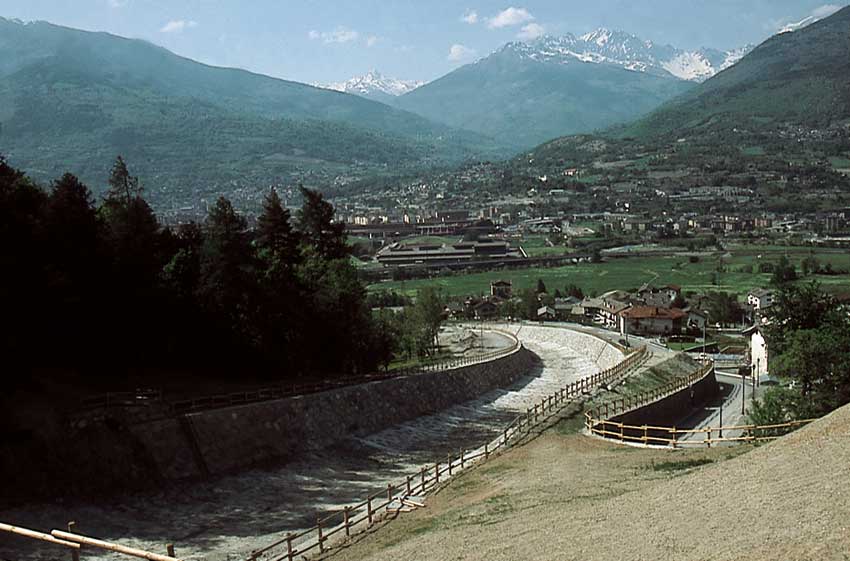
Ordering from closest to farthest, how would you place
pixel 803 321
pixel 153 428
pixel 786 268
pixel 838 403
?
pixel 153 428 < pixel 838 403 < pixel 803 321 < pixel 786 268

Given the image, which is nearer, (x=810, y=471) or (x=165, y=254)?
(x=810, y=471)

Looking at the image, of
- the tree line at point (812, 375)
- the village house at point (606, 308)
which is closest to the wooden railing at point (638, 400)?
the tree line at point (812, 375)

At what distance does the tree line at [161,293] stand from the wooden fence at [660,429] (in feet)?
49.3

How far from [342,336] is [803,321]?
27064 mm

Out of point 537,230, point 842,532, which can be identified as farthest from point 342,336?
point 537,230

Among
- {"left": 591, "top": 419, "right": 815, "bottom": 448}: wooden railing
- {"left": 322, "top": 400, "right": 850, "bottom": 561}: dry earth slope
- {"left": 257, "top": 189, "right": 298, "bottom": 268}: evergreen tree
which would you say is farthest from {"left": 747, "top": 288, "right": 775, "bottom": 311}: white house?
{"left": 322, "top": 400, "right": 850, "bottom": 561}: dry earth slope

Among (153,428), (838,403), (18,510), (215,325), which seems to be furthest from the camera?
A: (215,325)

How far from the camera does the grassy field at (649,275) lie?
10794 centimetres

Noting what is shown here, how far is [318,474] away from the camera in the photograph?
1115 inches

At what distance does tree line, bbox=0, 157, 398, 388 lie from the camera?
26.9 m

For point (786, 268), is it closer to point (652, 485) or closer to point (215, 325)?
point (215, 325)

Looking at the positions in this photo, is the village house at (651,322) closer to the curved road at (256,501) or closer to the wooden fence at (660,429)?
the wooden fence at (660,429)

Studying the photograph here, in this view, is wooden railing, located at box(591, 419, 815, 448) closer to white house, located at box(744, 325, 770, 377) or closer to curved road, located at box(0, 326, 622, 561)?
curved road, located at box(0, 326, 622, 561)

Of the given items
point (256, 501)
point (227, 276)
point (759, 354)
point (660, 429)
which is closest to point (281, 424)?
point (256, 501)
